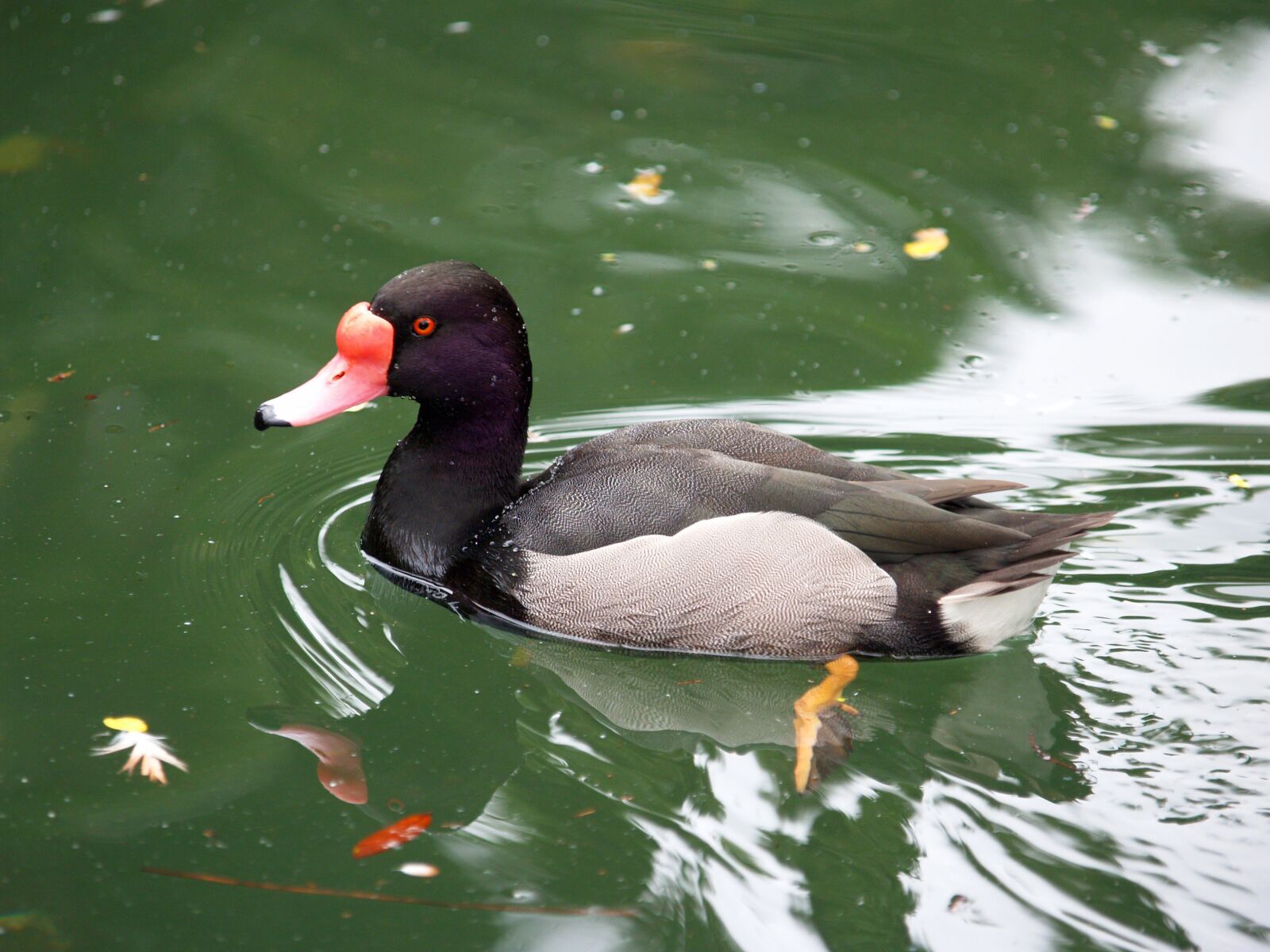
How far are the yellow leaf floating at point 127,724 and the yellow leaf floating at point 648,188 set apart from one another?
409cm

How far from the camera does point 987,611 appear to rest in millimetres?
4500

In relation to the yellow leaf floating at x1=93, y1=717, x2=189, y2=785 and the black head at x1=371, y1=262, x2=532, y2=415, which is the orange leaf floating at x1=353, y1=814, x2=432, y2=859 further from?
the black head at x1=371, y1=262, x2=532, y2=415

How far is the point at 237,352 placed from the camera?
618cm

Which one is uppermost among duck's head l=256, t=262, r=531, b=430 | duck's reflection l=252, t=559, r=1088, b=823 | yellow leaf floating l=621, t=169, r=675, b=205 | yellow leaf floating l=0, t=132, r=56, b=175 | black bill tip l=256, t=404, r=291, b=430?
duck's head l=256, t=262, r=531, b=430

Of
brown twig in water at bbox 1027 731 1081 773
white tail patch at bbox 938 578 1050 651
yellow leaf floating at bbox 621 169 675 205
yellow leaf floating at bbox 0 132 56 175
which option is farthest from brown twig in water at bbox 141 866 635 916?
yellow leaf floating at bbox 0 132 56 175

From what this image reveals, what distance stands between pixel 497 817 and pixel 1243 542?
298 centimetres

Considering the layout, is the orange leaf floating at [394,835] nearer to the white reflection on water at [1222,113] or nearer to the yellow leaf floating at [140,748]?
the yellow leaf floating at [140,748]

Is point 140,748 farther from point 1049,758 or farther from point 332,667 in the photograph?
point 1049,758

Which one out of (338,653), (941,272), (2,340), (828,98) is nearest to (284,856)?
(338,653)

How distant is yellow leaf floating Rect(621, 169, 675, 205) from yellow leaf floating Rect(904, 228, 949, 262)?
4.27 feet

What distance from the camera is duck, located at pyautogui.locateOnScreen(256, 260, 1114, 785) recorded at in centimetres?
446

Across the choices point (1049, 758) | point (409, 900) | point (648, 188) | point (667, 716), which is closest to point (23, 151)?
point (648, 188)

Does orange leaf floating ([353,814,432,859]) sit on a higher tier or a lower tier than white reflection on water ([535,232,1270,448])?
higher

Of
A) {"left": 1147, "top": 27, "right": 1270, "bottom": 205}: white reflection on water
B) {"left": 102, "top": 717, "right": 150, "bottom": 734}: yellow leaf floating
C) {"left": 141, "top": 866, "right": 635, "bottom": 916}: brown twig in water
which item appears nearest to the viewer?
{"left": 141, "top": 866, "right": 635, "bottom": 916}: brown twig in water
